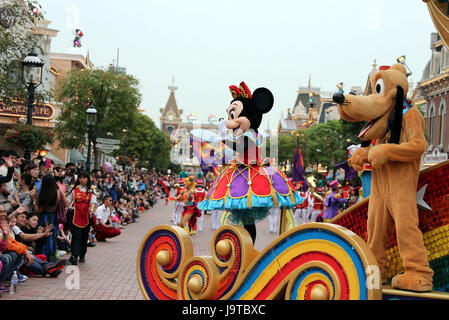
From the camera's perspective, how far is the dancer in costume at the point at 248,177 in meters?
5.71

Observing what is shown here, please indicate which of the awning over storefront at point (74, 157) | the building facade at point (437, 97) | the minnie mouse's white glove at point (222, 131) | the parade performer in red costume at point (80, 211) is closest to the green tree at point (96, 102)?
the awning over storefront at point (74, 157)

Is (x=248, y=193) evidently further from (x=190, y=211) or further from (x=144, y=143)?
(x=144, y=143)

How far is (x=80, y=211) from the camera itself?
945 centimetres

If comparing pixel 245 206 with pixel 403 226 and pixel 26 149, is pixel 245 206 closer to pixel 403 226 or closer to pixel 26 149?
pixel 403 226

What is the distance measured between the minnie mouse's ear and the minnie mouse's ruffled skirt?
0.69 m

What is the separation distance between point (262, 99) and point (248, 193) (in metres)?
1.19

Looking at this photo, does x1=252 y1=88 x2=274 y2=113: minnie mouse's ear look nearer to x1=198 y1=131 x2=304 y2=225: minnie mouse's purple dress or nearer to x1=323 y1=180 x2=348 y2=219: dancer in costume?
x1=198 y1=131 x2=304 y2=225: minnie mouse's purple dress

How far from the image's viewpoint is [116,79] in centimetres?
2958

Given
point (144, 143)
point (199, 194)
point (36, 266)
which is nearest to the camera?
point (36, 266)

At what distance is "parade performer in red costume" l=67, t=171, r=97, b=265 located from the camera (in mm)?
9438

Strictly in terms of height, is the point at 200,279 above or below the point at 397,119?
below

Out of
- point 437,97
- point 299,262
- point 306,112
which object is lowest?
point 299,262

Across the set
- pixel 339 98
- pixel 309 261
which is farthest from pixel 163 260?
pixel 339 98
